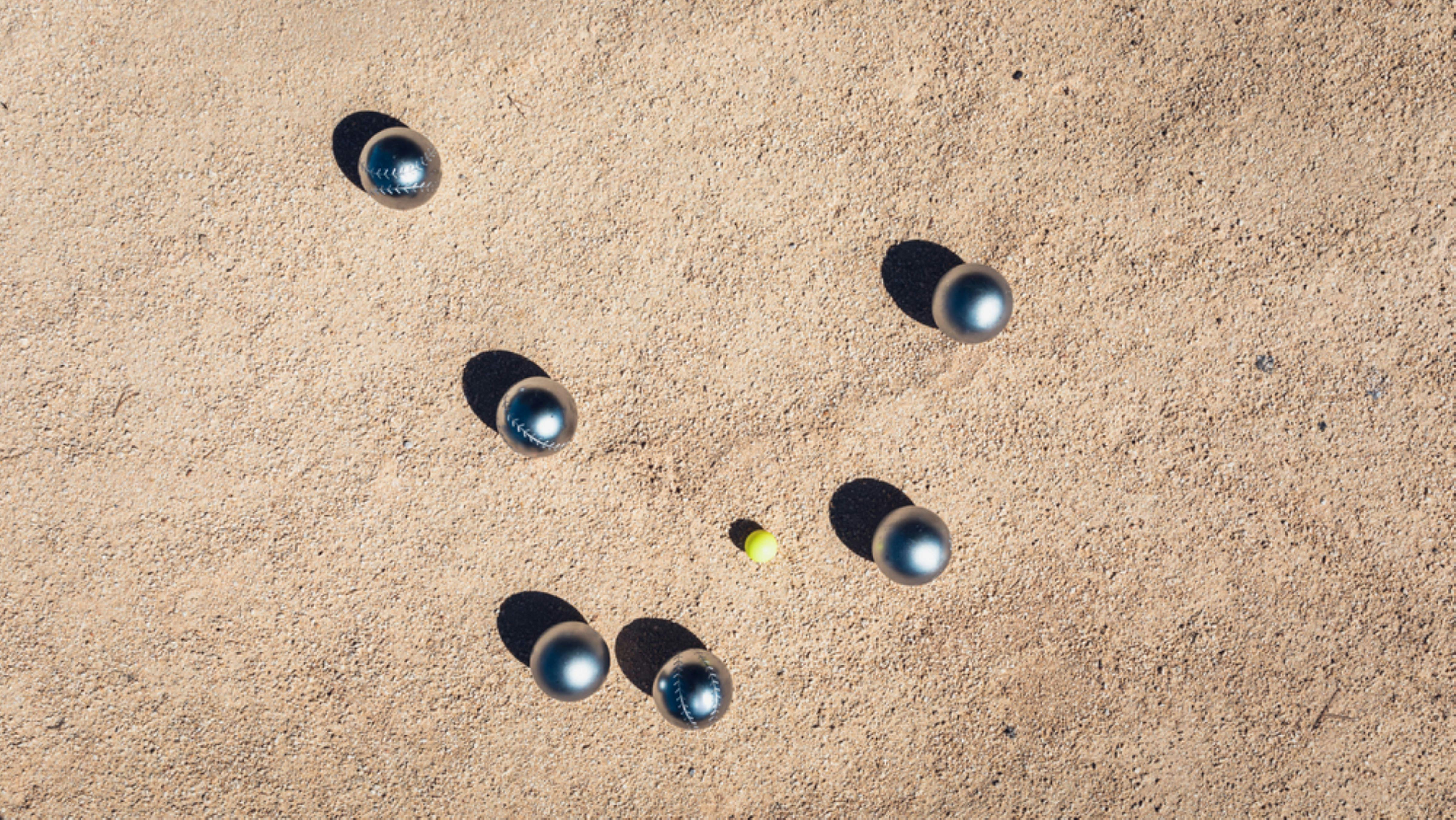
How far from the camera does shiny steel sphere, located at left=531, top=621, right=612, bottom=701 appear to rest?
4.29 meters

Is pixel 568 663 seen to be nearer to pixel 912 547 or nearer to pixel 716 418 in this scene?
pixel 716 418

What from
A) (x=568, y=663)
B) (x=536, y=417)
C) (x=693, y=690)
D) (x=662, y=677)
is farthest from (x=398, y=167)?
(x=693, y=690)

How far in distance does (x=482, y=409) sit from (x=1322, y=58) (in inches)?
233

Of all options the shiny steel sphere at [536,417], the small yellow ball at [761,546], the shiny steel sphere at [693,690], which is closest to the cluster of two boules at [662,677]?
the shiny steel sphere at [693,690]

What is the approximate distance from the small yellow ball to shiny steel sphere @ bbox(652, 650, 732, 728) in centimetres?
67

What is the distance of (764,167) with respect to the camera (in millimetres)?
4805

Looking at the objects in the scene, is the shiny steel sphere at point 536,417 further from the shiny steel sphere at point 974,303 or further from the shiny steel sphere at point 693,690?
the shiny steel sphere at point 974,303

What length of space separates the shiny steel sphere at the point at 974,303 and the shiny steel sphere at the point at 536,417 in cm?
233

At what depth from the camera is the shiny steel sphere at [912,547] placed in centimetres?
424

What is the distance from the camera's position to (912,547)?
13.9 ft

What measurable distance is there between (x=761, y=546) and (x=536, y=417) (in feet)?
5.24

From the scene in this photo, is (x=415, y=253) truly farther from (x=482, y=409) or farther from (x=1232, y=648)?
(x=1232, y=648)

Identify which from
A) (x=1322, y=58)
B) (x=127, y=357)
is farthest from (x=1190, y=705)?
(x=127, y=357)

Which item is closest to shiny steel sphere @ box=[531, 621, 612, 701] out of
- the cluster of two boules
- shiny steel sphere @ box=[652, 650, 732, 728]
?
the cluster of two boules
